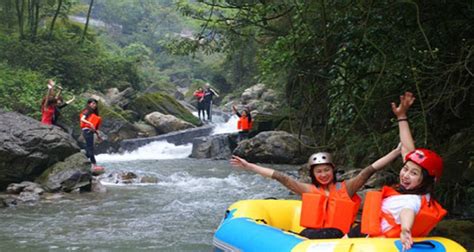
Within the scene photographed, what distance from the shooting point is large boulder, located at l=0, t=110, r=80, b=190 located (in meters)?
9.49

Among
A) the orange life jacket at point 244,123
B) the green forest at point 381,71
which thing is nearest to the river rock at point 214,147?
the orange life jacket at point 244,123

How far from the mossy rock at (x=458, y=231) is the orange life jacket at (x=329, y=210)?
1.54m

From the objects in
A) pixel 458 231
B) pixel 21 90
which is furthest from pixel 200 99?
pixel 458 231

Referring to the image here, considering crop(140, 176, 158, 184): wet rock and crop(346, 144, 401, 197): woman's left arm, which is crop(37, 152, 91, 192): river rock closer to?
crop(140, 176, 158, 184): wet rock

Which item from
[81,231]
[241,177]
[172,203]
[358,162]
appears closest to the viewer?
[81,231]

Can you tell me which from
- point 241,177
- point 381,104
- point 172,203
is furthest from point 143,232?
point 241,177

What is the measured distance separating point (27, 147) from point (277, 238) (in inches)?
279

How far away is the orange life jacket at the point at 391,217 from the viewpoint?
3.44m

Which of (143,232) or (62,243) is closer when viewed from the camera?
(62,243)

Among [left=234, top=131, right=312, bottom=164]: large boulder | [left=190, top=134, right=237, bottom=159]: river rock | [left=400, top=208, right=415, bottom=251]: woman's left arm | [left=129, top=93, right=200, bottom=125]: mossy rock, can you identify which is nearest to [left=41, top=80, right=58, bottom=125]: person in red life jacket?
[left=234, top=131, right=312, bottom=164]: large boulder

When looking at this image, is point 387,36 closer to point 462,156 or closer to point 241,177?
point 462,156

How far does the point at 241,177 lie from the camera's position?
12.9 meters

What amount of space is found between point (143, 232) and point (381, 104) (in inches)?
137

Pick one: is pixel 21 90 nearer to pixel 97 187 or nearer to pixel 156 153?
pixel 156 153
